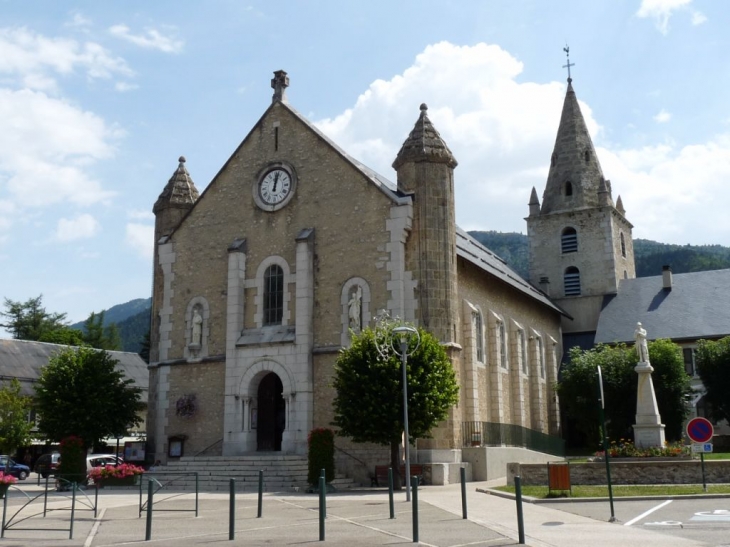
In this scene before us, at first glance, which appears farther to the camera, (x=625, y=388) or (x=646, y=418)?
(x=625, y=388)

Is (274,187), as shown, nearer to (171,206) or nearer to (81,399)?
(171,206)

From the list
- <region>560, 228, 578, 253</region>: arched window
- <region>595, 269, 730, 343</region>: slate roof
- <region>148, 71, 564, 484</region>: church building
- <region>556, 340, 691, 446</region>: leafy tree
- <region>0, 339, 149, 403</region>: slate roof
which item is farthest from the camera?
<region>560, 228, 578, 253</region>: arched window

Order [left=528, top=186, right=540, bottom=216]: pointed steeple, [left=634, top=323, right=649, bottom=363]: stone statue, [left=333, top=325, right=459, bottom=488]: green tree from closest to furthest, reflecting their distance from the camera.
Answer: [left=333, top=325, right=459, bottom=488]: green tree < [left=634, top=323, right=649, bottom=363]: stone statue < [left=528, top=186, right=540, bottom=216]: pointed steeple

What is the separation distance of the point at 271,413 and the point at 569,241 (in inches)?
1134

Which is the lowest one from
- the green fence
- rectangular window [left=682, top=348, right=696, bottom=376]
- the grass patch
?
the grass patch

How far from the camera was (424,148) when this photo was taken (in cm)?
2950

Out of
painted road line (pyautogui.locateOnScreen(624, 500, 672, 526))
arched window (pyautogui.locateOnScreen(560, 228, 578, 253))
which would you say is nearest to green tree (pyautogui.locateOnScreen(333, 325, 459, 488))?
painted road line (pyautogui.locateOnScreen(624, 500, 672, 526))

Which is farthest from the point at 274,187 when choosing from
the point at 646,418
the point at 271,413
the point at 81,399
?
the point at 646,418

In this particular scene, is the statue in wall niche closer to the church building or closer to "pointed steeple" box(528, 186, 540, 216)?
the church building

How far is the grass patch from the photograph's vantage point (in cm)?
1938

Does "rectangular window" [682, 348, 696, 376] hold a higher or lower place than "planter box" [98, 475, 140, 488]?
higher

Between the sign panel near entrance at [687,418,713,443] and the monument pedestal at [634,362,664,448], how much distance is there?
9277 millimetres

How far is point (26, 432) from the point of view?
134 feet

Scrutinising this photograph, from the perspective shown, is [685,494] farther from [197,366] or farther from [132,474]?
[197,366]
